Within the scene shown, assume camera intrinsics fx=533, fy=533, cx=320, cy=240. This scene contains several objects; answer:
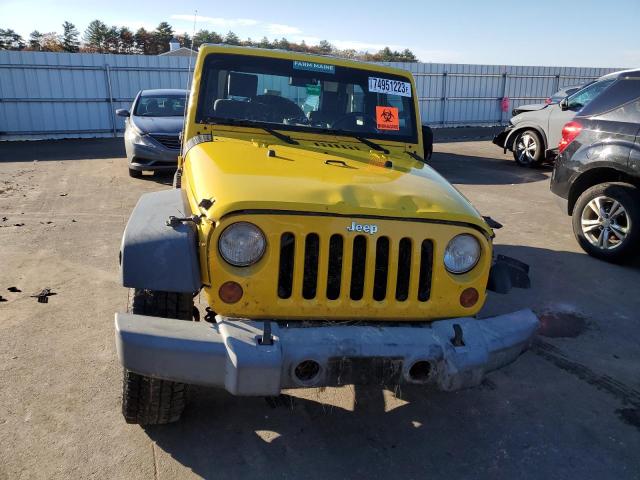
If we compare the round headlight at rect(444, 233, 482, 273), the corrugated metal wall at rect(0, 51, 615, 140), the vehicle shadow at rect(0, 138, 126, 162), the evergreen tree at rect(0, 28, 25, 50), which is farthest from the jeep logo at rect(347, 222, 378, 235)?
the evergreen tree at rect(0, 28, 25, 50)

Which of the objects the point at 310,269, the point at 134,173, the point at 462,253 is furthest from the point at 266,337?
the point at 134,173

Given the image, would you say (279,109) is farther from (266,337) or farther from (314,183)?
(266,337)

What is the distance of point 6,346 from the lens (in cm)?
368

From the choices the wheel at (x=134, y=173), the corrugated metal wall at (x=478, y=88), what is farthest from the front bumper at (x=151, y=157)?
the corrugated metal wall at (x=478, y=88)

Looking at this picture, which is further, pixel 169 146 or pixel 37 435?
pixel 169 146

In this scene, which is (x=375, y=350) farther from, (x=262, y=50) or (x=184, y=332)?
(x=262, y=50)

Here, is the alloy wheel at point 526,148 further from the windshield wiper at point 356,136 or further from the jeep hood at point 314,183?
the jeep hood at point 314,183

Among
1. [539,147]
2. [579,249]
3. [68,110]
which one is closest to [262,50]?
[579,249]

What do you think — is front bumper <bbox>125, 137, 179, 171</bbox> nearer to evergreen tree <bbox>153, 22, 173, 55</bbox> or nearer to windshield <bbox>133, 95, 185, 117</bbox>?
windshield <bbox>133, 95, 185, 117</bbox>

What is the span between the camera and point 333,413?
3.10 meters

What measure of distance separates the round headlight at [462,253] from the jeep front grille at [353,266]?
0.11 m

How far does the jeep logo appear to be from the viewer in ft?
8.42

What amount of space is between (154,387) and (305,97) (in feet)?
8.01

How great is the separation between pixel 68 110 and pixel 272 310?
15.7m
